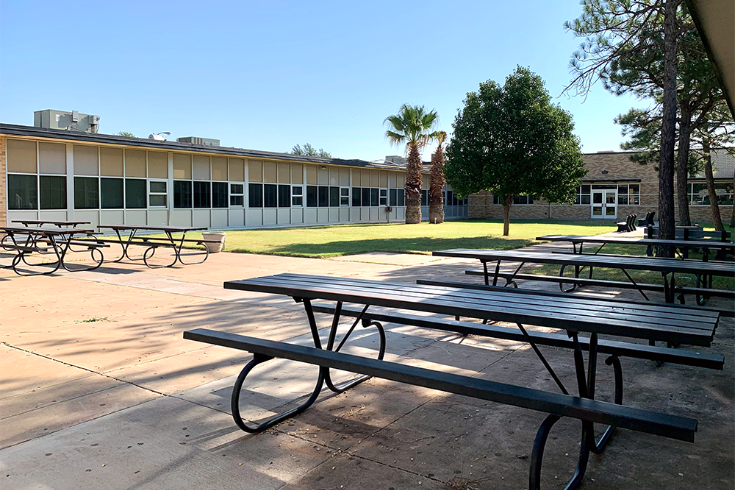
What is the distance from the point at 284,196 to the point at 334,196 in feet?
14.2

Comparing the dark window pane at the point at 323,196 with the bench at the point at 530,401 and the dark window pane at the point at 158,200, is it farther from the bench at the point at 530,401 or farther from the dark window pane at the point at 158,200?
the bench at the point at 530,401

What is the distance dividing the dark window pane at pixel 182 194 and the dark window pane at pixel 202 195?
384 mm

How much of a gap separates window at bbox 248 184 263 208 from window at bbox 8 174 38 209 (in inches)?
406

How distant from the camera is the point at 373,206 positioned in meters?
37.5

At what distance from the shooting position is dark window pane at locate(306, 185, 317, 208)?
32.2 metres

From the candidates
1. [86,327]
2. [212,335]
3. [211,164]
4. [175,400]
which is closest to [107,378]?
[175,400]

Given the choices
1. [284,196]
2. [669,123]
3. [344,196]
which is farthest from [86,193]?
[669,123]

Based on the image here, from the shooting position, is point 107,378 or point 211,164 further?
point 211,164

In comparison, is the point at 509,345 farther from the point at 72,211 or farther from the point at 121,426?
the point at 72,211

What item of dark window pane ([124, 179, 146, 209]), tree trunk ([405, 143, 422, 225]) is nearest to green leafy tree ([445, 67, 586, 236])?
tree trunk ([405, 143, 422, 225])

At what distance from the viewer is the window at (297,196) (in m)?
31.3

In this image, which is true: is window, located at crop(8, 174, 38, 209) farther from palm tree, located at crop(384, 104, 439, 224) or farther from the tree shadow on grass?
palm tree, located at crop(384, 104, 439, 224)

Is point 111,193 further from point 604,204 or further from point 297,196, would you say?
point 604,204

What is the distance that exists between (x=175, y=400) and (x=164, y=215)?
2193 cm
